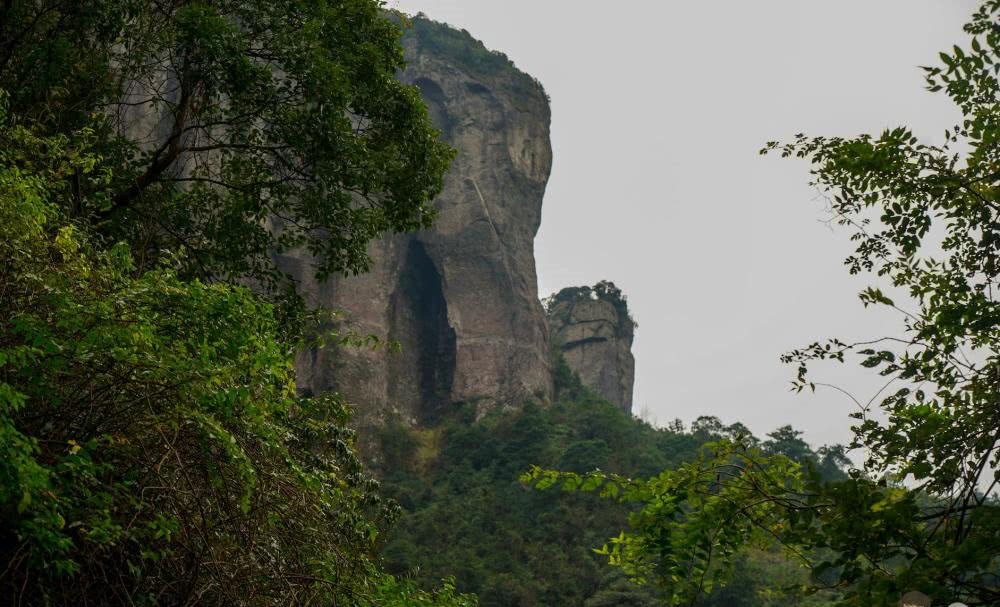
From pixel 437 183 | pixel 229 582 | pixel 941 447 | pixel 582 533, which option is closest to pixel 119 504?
pixel 229 582

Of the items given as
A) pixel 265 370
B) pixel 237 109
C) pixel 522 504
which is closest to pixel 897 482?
pixel 265 370

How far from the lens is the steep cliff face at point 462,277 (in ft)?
144

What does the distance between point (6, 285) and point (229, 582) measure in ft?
5.93

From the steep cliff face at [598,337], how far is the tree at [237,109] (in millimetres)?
50277

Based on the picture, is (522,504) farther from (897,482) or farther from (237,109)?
(897,482)

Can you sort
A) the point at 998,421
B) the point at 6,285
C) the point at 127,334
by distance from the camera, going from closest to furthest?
the point at 998,421, the point at 127,334, the point at 6,285

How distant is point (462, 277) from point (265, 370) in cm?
4385

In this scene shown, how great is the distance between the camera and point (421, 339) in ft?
158

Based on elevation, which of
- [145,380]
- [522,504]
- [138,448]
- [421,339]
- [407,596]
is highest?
[421,339]

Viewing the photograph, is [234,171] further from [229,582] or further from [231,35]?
[229,582]

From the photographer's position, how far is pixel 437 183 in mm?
9281

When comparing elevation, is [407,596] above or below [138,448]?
below

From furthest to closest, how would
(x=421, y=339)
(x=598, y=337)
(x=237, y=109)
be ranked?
(x=598, y=337) → (x=421, y=339) → (x=237, y=109)

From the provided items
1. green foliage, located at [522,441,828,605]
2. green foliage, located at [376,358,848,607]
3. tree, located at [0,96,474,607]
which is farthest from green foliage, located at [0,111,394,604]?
green foliage, located at [376,358,848,607]
